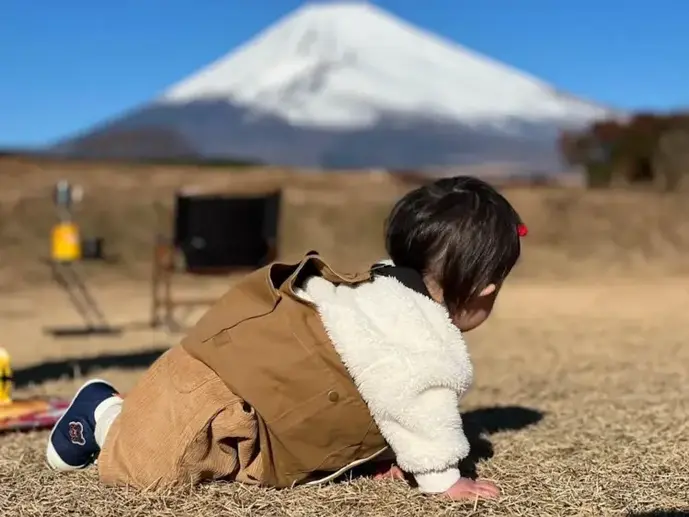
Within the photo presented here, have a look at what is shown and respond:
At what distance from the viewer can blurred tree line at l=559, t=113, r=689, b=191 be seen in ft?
49.1

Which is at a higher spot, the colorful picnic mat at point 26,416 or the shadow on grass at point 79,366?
the colorful picnic mat at point 26,416

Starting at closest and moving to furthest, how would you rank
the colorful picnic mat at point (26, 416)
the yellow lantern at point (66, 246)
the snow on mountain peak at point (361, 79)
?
the colorful picnic mat at point (26, 416) → the yellow lantern at point (66, 246) → the snow on mountain peak at point (361, 79)

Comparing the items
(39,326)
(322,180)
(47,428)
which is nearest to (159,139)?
(322,180)

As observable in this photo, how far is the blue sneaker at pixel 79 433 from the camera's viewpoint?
92.3 inches

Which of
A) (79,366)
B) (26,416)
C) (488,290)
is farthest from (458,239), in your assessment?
(79,366)

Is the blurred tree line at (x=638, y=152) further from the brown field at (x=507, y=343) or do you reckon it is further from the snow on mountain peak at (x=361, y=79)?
the snow on mountain peak at (x=361, y=79)

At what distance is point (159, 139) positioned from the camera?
1005 inches

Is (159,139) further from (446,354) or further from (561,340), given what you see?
(446,354)

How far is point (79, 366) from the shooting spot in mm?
4941

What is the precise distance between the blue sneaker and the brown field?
65 mm

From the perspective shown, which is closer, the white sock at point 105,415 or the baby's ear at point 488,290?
the baby's ear at point 488,290

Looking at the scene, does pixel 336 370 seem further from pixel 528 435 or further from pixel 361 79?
pixel 361 79

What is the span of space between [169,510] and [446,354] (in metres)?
0.68

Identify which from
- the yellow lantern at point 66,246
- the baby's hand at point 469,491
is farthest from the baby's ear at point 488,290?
the yellow lantern at point 66,246
